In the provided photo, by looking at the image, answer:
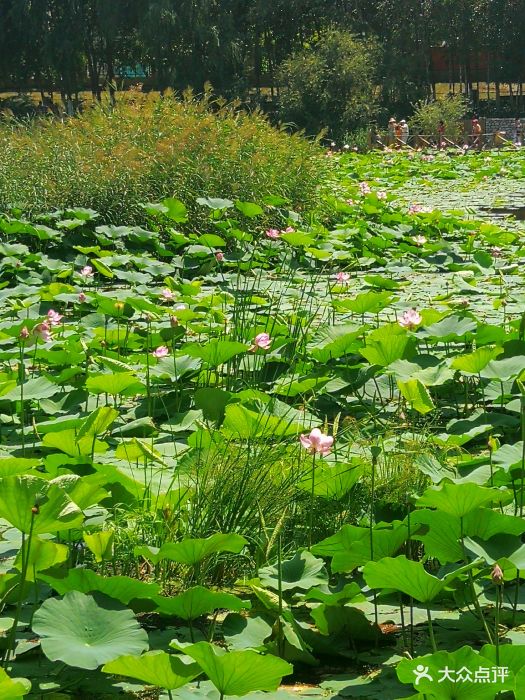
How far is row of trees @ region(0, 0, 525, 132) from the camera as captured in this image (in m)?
31.5

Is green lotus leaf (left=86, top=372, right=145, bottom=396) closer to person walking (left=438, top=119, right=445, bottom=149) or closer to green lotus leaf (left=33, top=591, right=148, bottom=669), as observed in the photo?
green lotus leaf (left=33, top=591, right=148, bottom=669)

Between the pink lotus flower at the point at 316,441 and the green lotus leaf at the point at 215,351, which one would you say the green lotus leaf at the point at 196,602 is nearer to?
the pink lotus flower at the point at 316,441

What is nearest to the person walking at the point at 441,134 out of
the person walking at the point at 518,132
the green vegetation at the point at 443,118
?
the green vegetation at the point at 443,118

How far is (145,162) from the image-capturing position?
8141mm

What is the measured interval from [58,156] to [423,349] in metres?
5.03

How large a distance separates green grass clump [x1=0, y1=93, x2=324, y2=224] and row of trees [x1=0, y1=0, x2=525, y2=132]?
813 inches

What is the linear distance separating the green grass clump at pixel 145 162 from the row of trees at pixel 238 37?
20.6 m

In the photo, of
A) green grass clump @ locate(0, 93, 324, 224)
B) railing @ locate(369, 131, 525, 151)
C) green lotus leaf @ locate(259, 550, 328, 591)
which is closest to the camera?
green lotus leaf @ locate(259, 550, 328, 591)

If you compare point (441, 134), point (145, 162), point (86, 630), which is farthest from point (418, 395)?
point (441, 134)

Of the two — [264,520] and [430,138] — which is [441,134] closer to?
[430,138]

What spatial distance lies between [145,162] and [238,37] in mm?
25725

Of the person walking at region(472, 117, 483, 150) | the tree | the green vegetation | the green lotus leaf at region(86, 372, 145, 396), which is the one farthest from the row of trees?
the green lotus leaf at region(86, 372, 145, 396)

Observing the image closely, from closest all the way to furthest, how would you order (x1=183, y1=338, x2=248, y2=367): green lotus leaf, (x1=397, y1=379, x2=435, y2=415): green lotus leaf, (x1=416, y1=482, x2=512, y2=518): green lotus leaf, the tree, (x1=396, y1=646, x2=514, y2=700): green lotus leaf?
(x1=396, y1=646, x2=514, y2=700): green lotus leaf → (x1=416, y1=482, x2=512, y2=518): green lotus leaf → (x1=397, y1=379, x2=435, y2=415): green lotus leaf → (x1=183, y1=338, x2=248, y2=367): green lotus leaf → the tree

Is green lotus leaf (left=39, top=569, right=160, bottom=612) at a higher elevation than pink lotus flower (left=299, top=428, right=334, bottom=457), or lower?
lower
